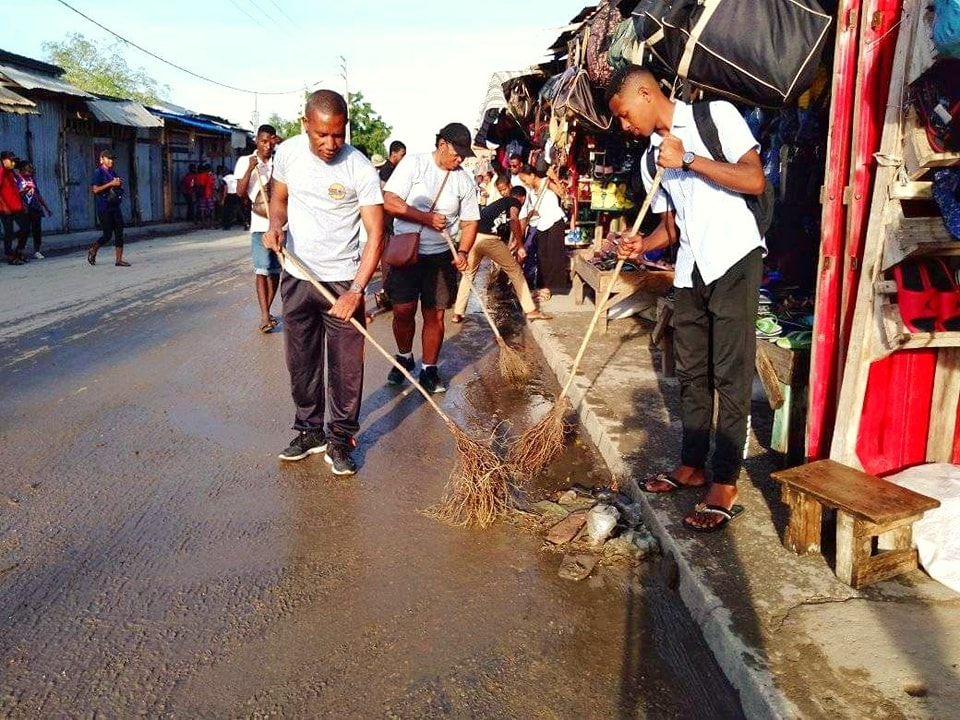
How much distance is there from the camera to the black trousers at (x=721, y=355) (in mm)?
3484

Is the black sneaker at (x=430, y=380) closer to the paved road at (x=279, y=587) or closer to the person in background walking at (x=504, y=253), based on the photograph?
the paved road at (x=279, y=587)

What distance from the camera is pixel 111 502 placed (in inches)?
161

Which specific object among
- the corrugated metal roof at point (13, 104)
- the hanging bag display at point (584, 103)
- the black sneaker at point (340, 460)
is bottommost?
the black sneaker at point (340, 460)

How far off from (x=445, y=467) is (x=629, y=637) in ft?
6.46

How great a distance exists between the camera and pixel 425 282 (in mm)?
6250

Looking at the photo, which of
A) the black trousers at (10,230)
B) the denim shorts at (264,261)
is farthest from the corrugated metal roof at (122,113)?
the denim shorts at (264,261)

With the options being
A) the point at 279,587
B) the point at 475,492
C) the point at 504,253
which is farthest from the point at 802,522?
the point at 504,253

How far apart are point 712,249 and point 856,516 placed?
1.25m

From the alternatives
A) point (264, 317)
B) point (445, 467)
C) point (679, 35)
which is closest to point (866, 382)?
point (679, 35)

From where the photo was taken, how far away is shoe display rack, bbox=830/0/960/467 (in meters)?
2.95

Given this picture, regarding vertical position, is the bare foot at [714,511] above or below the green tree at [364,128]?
below

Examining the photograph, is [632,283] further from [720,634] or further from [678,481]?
[720,634]

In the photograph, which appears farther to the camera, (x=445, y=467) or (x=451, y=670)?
(x=445, y=467)

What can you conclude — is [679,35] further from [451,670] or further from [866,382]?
[451,670]
